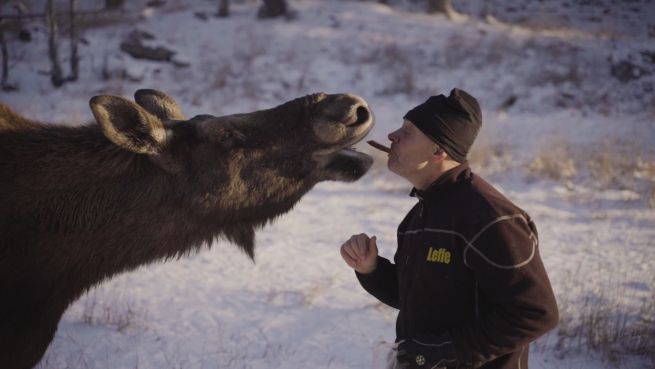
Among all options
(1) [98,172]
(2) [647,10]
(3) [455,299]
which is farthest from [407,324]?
(2) [647,10]

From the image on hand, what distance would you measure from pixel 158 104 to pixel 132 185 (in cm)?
70

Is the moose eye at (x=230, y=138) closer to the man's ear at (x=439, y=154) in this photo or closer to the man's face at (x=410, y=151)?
the man's face at (x=410, y=151)

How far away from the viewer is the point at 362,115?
3209mm

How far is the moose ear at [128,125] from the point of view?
2.83 m

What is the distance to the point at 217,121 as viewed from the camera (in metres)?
3.30

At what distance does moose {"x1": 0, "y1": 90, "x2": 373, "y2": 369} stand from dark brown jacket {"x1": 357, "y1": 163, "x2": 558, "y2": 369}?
74 centimetres

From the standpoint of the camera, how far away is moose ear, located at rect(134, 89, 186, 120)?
144 inches

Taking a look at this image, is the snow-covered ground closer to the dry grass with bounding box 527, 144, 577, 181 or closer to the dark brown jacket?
the dry grass with bounding box 527, 144, 577, 181

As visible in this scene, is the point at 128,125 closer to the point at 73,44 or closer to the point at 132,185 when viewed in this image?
the point at 132,185

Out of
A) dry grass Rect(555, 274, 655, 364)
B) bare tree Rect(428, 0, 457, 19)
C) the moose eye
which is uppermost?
the moose eye

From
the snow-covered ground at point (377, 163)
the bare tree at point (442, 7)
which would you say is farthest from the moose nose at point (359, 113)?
the bare tree at point (442, 7)

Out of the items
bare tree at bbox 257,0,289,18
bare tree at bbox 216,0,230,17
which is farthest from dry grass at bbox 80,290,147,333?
bare tree at bbox 216,0,230,17

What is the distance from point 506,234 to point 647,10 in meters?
11.7

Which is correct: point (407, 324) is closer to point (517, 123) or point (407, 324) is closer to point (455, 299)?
point (455, 299)
